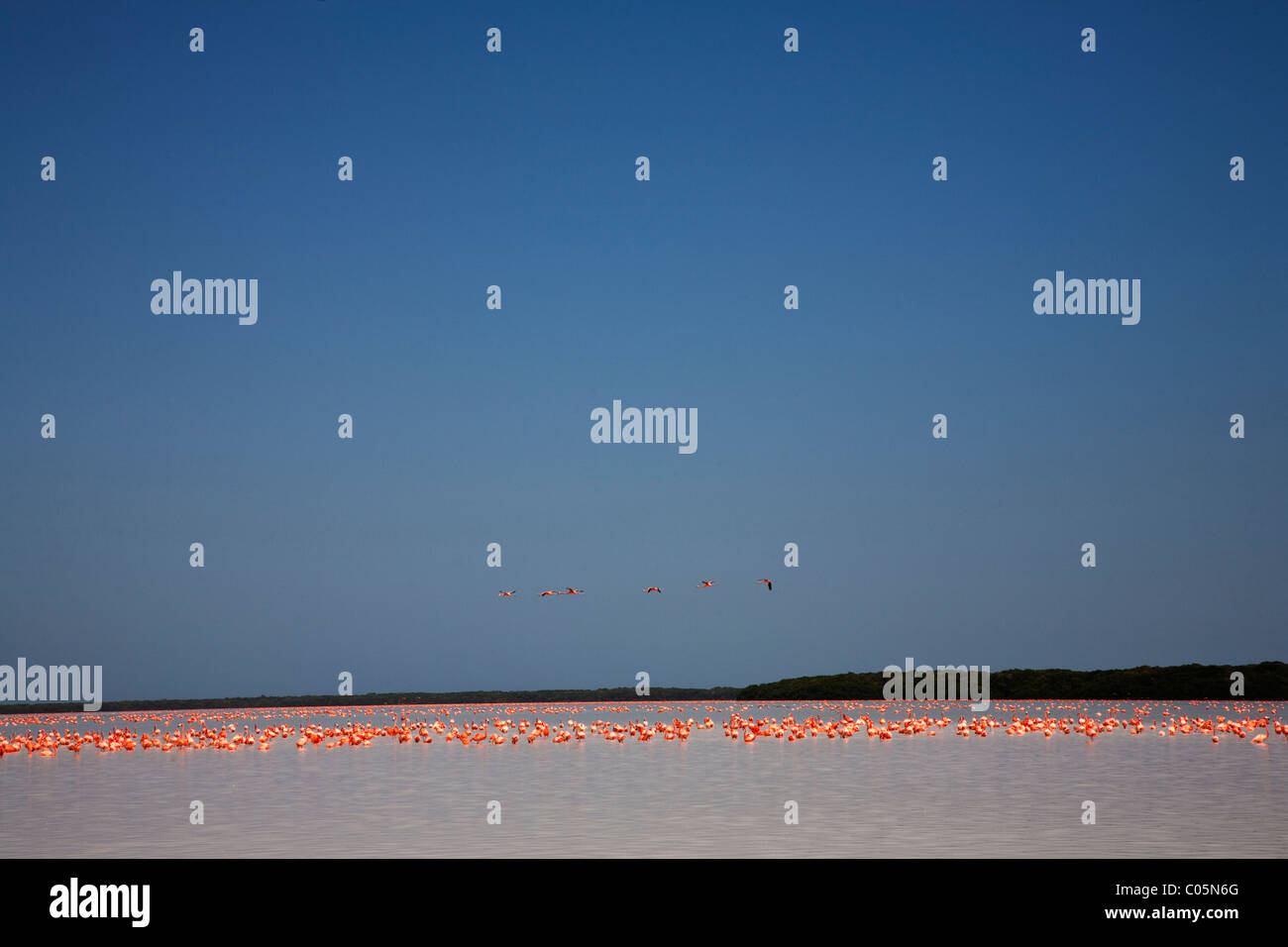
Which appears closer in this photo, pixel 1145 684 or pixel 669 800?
pixel 669 800

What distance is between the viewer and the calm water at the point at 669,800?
1681cm

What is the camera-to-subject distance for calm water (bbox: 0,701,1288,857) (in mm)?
16812

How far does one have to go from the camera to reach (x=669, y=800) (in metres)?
22.3

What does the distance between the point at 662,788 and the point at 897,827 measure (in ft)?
23.3

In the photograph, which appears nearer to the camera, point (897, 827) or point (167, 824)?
point (897, 827)

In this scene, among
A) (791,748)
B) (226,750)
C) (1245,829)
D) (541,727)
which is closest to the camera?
(1245,829)

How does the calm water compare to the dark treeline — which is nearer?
the calm water

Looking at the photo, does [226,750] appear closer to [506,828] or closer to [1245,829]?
[506,828]

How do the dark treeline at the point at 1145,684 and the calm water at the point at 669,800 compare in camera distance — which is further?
the dark treeline at the point at 1145,684
